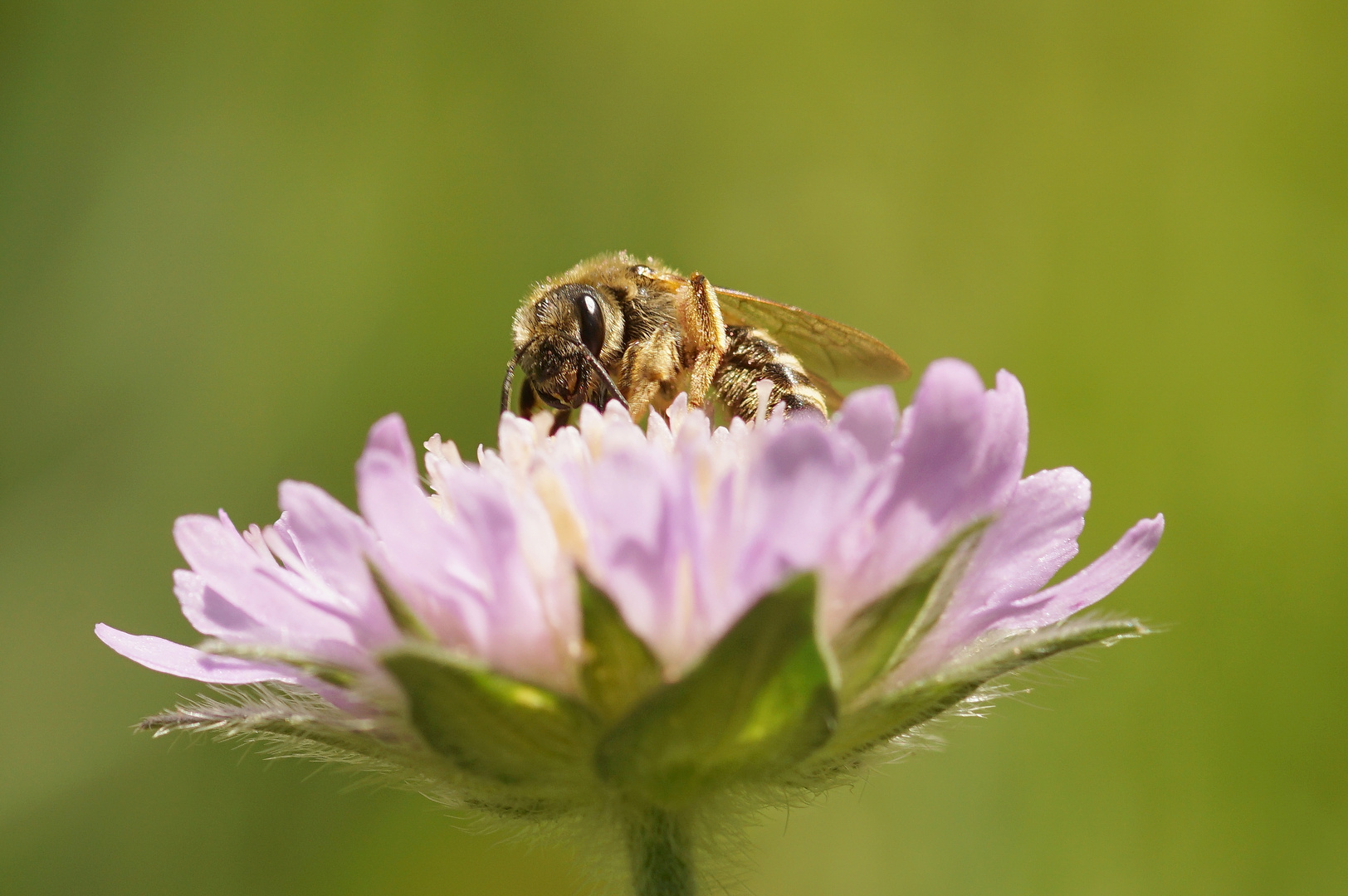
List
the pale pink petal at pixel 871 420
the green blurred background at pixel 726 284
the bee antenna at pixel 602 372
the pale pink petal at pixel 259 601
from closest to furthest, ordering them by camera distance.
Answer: the pale pink petal at pixel 871 420 < the pale pink petal at pixel 259 601 < the bee antenna at pixel 602 372 < the green blurred background at pixel 726 284

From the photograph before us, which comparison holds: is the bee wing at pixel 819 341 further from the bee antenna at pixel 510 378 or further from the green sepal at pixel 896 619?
the green sepal at pixel 896 619

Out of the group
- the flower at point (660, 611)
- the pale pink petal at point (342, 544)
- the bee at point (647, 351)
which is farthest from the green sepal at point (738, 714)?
the bee at point (647, 351)

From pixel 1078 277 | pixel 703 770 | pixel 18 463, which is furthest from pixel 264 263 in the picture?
pixel 703 770

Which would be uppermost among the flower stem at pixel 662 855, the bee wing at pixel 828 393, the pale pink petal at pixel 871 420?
the bee wing at pixel 828 393

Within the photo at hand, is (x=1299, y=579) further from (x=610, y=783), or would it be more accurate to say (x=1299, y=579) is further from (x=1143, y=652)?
(x=610, y=783)

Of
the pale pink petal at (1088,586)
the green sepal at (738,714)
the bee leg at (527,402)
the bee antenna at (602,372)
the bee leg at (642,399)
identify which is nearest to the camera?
the green sepal at (738,714)

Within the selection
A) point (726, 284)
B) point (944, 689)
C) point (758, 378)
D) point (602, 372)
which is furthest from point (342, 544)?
point (726, 284)

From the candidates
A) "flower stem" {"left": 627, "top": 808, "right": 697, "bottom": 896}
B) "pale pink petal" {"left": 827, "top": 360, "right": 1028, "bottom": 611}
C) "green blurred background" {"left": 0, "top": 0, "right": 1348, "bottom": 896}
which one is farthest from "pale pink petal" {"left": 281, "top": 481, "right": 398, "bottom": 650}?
"green blurred background" {"left": 0, "top": 0, "right": 1348, "bottom": 896}
